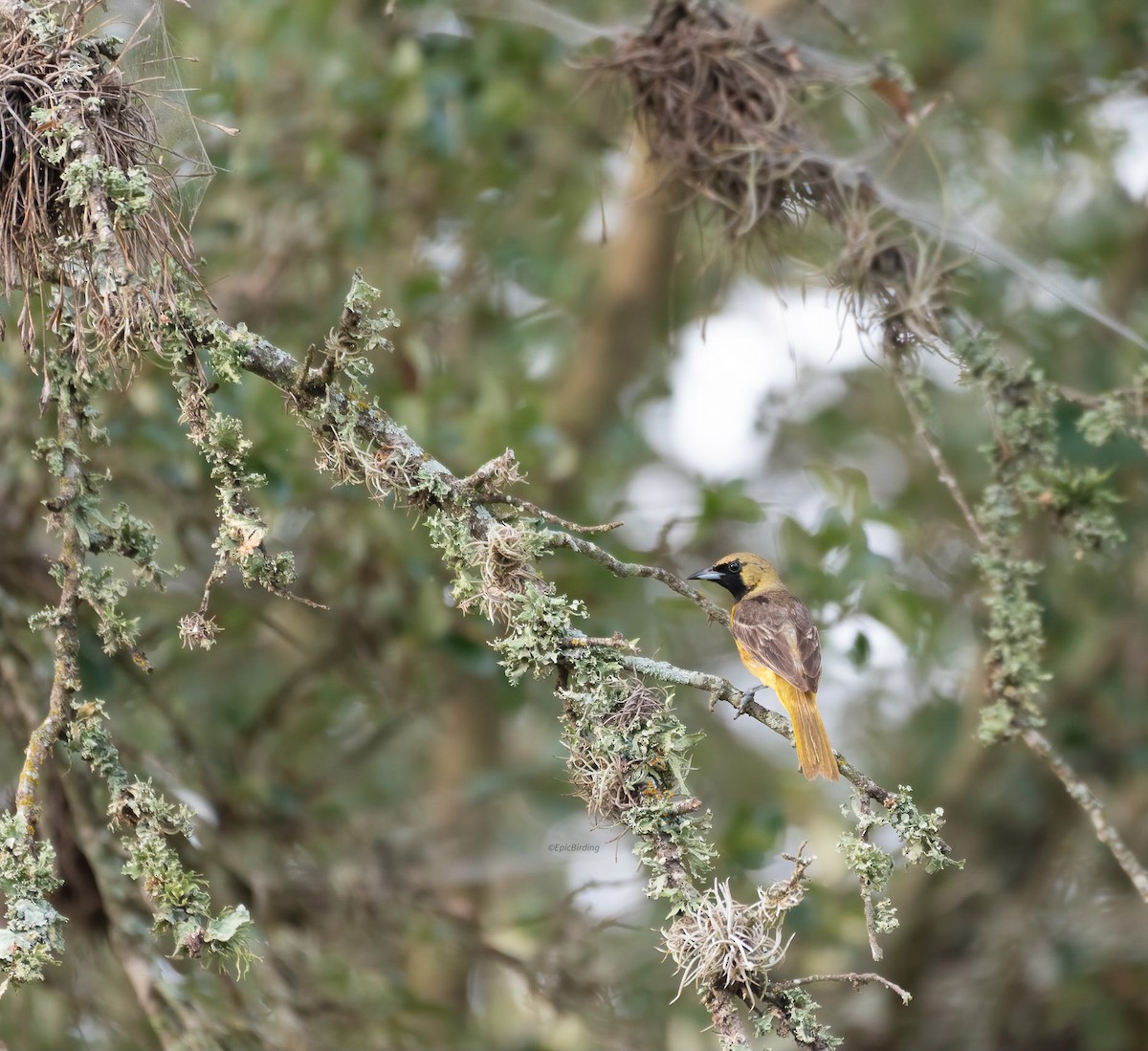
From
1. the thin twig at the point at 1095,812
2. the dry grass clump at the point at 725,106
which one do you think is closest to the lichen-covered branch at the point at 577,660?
the thin twig at the point at 1095,812

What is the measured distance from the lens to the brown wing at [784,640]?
4078 mm

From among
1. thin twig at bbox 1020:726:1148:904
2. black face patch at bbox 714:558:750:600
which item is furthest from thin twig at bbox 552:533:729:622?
black face patch at bbox 714:558:750:600

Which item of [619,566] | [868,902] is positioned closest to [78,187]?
[619,566]

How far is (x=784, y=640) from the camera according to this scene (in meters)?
4.19

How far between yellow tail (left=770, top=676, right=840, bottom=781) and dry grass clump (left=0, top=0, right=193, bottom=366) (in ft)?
5.55

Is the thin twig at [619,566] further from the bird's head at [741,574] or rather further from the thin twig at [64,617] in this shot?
the bird's head at [741,574]

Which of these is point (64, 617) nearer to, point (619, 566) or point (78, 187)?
point (78, 187)

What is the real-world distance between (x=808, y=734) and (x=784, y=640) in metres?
0.55

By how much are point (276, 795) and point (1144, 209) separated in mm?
5356

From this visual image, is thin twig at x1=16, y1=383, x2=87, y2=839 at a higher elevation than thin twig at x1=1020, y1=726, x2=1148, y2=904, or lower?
higher

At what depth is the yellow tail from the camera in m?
3.36

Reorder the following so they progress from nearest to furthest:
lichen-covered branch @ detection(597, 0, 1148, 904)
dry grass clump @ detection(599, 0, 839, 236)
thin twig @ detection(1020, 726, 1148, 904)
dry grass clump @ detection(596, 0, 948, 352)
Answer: thin twig @ detection(1020, 726, 1148, 904), lichen-covered branch @ detection(597, 0, 1148, 904), dry grass clump @ detection(596, 0, 948, 352), dry grass clump @ detection(599, 0, 839, 236)

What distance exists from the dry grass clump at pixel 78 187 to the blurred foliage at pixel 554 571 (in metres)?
0.68

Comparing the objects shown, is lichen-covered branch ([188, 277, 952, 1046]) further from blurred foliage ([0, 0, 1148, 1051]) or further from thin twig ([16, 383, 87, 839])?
blurred foliage ([0, 0, 1148, 1051])
